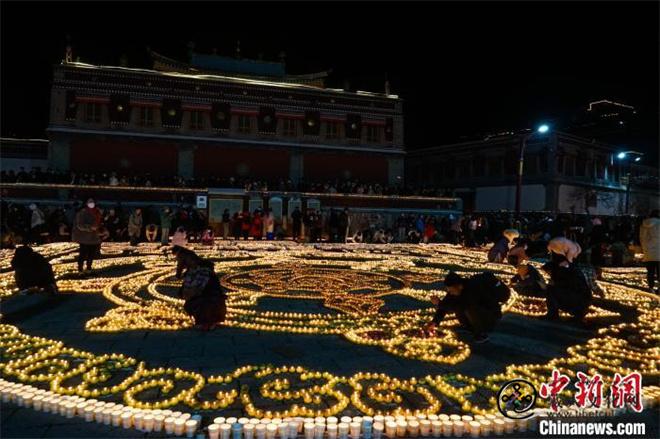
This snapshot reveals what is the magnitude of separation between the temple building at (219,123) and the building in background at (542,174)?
822 centimetres

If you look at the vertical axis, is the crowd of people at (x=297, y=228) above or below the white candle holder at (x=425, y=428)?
above

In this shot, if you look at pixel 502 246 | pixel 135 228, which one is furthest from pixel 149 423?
pixel 135 228

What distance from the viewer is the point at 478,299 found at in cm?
555

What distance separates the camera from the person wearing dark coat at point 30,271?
755 cm

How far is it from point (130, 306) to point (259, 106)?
29159 mm

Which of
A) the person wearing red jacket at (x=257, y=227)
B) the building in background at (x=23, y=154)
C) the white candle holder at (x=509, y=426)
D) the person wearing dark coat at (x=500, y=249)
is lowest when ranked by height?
the white candle holder at (x=509, y=426)

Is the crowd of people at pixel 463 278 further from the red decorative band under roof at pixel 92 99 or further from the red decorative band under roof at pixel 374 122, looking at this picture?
the red decorative band under roof at pixel 374 122

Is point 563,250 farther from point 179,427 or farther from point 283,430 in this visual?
point 179,427

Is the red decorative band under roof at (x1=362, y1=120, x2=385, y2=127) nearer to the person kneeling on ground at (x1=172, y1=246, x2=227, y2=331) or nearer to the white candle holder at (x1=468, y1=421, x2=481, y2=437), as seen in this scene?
the person kneeling on ground at (x1=172, y1=246, x2=227, y2=331)

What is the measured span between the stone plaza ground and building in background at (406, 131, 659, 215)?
30.2m

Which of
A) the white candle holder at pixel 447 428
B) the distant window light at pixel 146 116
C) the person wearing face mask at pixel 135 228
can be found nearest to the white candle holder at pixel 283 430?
the white candle holder at pixel 447 428

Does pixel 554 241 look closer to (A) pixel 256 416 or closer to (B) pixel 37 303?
(A) pixel 256 416

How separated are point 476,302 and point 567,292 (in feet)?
6.76

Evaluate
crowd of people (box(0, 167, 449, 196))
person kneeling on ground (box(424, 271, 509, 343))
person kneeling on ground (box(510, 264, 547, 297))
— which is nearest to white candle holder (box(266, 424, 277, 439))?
person kneeling on ground (box(424, 271, 509, 343))
